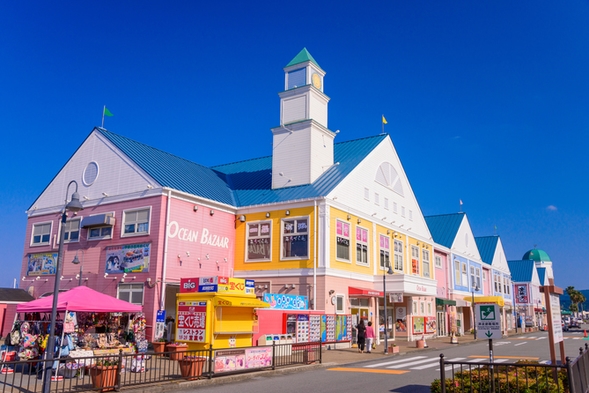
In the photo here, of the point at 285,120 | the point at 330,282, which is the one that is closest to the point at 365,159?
the point at 285,120

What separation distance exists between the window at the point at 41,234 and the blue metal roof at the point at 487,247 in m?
50.2

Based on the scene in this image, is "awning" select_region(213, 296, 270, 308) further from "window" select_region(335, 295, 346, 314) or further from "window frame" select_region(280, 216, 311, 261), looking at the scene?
"window" select_region(335, 295, 346, 314)

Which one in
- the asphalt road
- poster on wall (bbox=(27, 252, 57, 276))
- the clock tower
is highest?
the clock tower

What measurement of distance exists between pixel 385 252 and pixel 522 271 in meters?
54.7

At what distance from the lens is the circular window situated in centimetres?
3086

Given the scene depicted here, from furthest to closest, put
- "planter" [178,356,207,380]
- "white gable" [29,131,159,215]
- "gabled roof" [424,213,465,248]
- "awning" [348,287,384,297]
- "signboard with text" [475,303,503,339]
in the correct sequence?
"gabled roof" [424,213,465,248], "awning" [348,287,384,297], "white gable" [29,131,159,215], "planter" [178,356,207,380], "signboard with text" [475,303,503,339]

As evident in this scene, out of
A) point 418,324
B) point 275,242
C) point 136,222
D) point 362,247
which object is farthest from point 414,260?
point 136,222

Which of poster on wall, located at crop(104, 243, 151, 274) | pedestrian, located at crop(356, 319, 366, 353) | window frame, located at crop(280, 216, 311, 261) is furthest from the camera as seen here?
window frame, located at crop(280, 216, 311, 261)

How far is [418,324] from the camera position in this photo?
121 feet

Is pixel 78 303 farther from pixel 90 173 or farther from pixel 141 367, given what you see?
pixel 90 173

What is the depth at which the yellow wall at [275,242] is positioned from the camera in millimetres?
28828

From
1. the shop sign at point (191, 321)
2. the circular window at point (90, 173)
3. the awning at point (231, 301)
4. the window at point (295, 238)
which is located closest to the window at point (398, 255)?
the window at point (295, 238)

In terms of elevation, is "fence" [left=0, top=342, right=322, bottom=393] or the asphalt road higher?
"fence" [left=0, top=342, right=322, bottom=393]

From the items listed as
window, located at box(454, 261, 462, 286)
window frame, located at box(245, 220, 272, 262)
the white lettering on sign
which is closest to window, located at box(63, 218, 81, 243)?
the white lettering on sign
